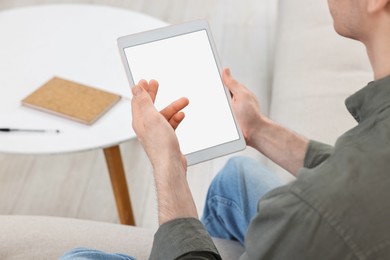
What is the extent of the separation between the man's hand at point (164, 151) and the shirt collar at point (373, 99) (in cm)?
31

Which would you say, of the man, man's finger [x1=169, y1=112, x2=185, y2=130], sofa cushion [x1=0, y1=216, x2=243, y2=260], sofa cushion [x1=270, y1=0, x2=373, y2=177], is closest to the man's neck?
the man

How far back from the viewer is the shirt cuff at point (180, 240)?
91cm

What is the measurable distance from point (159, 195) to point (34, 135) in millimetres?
568

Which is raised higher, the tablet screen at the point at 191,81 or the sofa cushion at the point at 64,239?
the tablet screen at the point at 191,81

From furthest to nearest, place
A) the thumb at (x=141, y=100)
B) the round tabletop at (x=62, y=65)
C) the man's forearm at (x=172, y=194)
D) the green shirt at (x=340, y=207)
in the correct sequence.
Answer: the round tabletop at (x=62, y=65), the thumb at (x=141, y=100), the man's forearm at (x=172, y=194), the green shirt at (x=340, y=207)

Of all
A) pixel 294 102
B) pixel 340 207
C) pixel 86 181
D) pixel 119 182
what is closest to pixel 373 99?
pixel 340 207

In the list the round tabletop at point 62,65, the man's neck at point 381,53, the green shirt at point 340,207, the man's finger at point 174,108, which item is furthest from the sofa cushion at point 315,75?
the green shirt at point 340,207

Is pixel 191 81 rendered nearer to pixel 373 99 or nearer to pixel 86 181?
pixel 373 99

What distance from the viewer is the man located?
0.71 m

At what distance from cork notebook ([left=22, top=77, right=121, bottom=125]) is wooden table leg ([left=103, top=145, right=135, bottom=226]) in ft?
0.46

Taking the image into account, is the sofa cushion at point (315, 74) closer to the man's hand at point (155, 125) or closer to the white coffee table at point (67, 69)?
the white coffee table at point (67, 69)

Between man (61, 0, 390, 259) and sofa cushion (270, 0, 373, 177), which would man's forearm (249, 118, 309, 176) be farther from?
sofa cushion (270, 0, 373, 177)

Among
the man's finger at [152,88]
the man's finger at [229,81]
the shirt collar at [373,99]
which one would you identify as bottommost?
the man's finger at [229,81]

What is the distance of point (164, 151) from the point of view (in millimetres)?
1041
